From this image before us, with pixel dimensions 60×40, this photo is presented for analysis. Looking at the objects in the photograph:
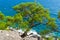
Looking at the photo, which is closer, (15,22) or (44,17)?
(44,17)

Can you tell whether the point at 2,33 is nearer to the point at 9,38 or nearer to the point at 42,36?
the point at 9,38

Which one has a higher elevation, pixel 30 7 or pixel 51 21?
pixel 30 7

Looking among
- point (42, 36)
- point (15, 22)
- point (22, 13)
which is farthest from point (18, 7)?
point (42, 36)

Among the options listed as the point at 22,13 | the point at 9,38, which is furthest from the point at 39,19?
the point at 9,38

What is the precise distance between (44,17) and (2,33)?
4.03 feet

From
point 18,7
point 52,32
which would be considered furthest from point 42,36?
point 18,7

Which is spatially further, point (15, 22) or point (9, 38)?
point (15, 22)

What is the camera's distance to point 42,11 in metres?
5.61

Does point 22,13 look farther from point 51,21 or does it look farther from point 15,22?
point 51,21

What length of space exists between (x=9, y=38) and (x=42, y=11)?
111 cm

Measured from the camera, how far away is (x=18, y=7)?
5715 mm

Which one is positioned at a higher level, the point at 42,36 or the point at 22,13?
the point at 22,13

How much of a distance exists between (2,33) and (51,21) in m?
1.37

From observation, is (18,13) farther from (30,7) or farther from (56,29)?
(56,29)
